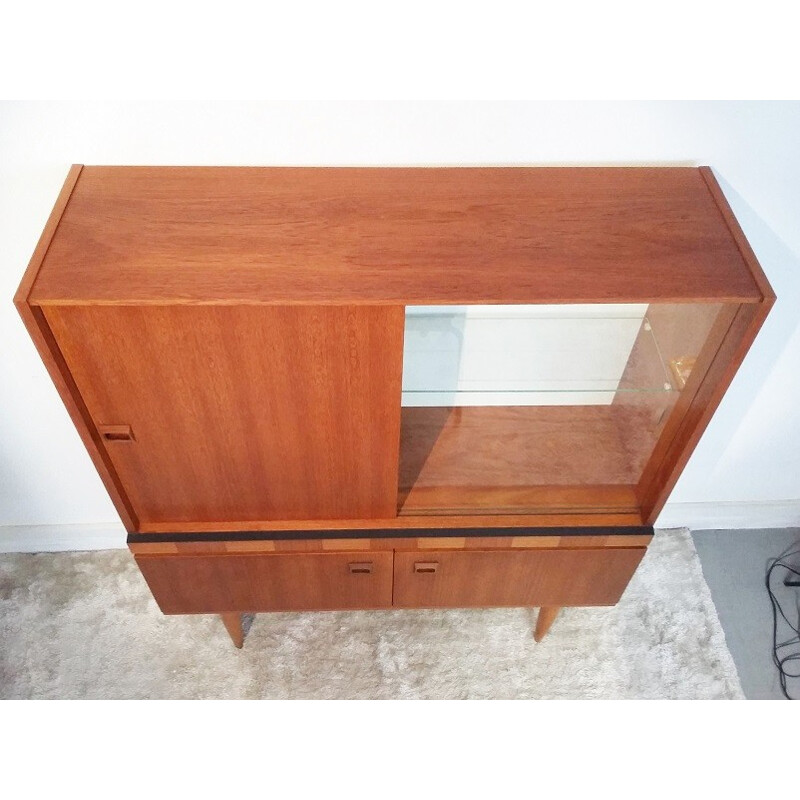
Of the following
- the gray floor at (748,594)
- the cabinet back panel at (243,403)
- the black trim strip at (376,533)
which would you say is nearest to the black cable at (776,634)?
the gray floor at (748,594)

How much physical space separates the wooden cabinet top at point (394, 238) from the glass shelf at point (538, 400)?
146 millimetres

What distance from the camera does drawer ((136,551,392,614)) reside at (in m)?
1.47

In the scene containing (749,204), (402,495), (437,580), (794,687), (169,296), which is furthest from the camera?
(794,687)

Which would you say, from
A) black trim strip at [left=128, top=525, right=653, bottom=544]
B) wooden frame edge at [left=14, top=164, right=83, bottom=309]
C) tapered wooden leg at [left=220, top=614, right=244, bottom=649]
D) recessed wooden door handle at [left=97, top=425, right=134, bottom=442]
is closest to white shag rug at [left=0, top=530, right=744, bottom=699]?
tapered wooden leg at [left=220, top=614, right=244, bottom=649]

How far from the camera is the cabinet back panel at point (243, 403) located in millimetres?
1066

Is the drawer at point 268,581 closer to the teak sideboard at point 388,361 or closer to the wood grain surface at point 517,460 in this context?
the teak sideboard at point 388,361

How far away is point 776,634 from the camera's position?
1923mm

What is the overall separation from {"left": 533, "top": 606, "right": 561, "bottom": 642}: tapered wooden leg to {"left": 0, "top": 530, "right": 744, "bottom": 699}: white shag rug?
1.6 inches

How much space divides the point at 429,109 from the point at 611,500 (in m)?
0.79

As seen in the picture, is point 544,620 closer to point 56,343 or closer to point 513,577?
point 513,577

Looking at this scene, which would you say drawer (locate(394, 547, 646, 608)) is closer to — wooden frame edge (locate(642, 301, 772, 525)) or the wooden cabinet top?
wooden frame edge (locate(642, 301, 772, 525))

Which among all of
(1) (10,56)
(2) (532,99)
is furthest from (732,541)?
(1) (10,56)

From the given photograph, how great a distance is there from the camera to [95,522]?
6.46 feet
